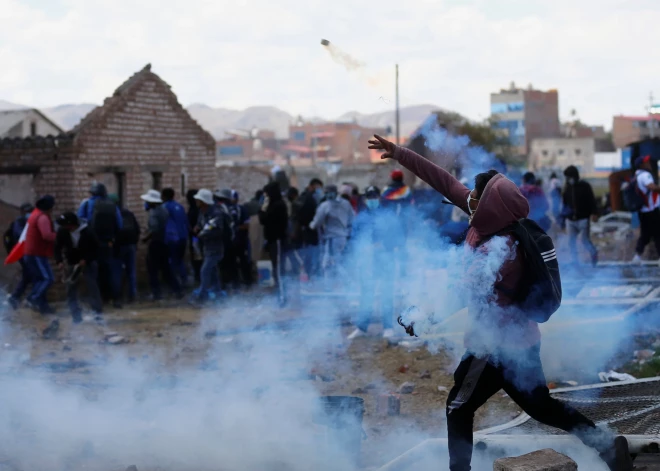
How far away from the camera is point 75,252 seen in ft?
33.9

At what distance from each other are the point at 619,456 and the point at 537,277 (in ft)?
3.41

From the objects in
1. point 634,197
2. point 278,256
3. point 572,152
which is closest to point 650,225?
point 634,197

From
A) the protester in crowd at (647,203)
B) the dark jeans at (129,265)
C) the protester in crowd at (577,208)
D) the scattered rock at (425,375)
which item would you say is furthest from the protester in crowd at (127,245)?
the protester in crowd at (647,203)

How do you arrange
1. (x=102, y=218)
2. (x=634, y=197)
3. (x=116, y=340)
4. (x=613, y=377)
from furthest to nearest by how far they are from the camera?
(x=634, y=197), (x=102, y=218), (x=116, y=340), (x=613, y=377)

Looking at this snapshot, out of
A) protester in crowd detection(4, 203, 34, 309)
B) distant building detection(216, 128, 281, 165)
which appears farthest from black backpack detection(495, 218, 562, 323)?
distant building detection(216, 128, 281, 165)

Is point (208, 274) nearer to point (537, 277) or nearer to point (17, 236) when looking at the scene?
point (17, 236)

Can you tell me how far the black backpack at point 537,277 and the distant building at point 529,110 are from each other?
77.3 metres

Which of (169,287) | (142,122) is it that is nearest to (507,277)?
(169,287)

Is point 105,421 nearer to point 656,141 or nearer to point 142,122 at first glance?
point 142,122

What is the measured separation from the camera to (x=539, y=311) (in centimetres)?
403

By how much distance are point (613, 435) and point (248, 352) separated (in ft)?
16.2

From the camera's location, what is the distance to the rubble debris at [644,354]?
24.3 ft

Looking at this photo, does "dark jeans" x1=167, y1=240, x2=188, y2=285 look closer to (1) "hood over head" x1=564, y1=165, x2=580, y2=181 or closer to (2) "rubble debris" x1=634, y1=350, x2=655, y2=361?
(1) "hood over head" x1=564, y1=165, x2=580, y2=181

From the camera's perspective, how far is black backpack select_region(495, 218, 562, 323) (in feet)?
13.1
